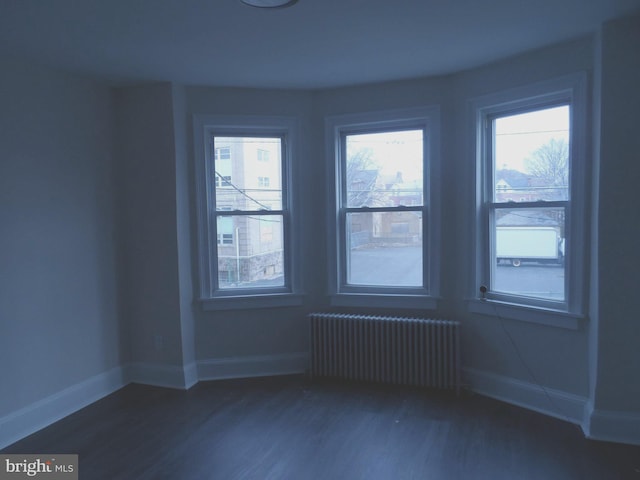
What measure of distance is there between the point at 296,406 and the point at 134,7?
2.83 meters

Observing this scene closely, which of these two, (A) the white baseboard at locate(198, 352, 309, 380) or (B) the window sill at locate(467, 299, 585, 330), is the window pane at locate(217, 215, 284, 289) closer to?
(A) the white baseboard at locate(198, 352, 309, 380)

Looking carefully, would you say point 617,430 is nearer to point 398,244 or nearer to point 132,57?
point 398,244

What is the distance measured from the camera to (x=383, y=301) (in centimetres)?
373

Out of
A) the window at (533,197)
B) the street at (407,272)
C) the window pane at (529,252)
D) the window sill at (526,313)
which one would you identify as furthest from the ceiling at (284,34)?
the window sill at (526,313)

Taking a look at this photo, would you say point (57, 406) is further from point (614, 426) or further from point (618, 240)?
point (618, 240)

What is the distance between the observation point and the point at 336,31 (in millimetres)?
2529

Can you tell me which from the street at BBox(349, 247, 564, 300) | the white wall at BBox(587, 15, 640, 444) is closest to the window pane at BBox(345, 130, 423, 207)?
the street at BBox(349, 247, 564, 300)

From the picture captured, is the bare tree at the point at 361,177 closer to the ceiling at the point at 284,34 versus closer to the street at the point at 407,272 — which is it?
the street at the point at 407,272

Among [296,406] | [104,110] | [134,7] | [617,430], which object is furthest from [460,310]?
[104,110]

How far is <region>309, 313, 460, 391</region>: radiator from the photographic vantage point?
134 inches

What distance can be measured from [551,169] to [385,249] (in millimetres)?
1442

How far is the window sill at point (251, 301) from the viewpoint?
3779mm

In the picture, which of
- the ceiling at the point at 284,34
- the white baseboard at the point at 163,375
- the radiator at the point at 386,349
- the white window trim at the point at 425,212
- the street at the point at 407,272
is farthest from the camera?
the white baseboard at the point at 163,375

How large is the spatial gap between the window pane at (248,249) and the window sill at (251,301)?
0.42 ft
